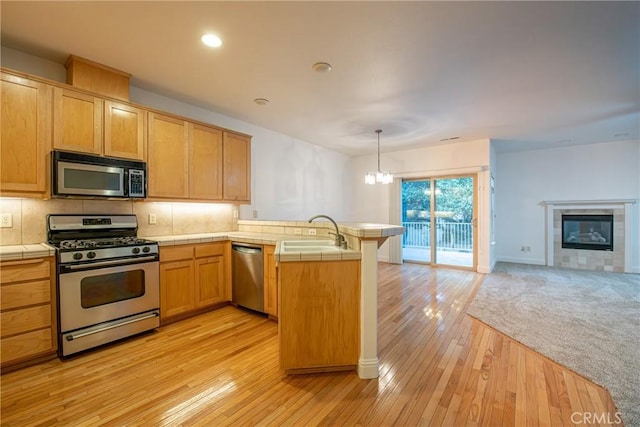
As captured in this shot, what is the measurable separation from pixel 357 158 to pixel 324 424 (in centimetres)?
600

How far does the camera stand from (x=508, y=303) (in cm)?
362

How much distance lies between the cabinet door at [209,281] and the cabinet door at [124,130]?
1.34 m

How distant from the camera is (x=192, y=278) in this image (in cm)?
312

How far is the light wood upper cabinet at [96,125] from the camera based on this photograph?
238 centimetres

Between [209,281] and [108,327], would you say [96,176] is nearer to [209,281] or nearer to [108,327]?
[108,327]

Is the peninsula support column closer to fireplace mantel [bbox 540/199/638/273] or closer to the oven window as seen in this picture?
the oven window

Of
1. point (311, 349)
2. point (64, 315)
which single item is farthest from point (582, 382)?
point (64, 315)

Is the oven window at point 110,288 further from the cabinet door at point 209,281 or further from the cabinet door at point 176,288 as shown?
the cabinet door at point 209,281

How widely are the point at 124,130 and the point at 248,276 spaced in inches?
78.3

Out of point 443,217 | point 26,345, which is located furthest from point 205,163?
point 443,217

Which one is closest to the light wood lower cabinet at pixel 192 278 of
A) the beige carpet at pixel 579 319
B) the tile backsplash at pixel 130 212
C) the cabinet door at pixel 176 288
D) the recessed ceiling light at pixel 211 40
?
the cabinet door at pixel 176 288

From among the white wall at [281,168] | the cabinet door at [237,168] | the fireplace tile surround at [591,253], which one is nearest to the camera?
the white wall at [281,168]

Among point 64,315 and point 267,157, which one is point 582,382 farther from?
point 267,157

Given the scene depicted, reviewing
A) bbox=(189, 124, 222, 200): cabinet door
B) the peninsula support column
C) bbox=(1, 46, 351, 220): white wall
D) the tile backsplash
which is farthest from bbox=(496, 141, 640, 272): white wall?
bbox=(189, 124, 222, 200): cabinet door
